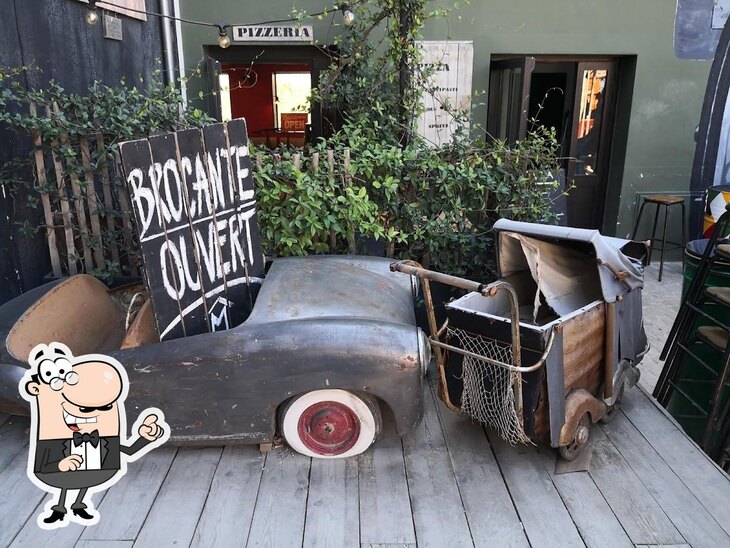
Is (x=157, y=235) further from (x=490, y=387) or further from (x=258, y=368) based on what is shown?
(x=490, y=387)

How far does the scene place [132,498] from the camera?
2668 mm

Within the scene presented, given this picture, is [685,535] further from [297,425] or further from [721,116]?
[721,116]

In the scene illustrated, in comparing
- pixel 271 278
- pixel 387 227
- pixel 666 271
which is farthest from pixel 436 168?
pixel 666 271

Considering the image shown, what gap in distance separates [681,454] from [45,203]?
14.5ft

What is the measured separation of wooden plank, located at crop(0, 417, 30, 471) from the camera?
9.77ft

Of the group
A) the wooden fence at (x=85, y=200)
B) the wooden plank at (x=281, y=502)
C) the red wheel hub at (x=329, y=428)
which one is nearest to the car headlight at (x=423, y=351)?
the red wheel hub at (x=329, y=428)

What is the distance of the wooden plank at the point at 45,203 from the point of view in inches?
156

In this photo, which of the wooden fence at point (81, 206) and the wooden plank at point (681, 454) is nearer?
the wooden plank at point (681, 454)

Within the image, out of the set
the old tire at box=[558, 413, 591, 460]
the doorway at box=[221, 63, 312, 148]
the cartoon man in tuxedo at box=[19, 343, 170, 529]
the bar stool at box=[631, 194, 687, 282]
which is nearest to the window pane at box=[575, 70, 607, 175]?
the bar stool at box=[631, 194, 687, 282]

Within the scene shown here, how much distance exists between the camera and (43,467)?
105 inches

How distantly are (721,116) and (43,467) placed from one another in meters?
8.18

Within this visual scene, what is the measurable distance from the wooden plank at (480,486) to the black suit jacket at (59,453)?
1638mm

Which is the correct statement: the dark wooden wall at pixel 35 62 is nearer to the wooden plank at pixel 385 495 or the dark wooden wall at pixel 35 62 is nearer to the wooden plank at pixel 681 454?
the wooden plank at pixel 385 495

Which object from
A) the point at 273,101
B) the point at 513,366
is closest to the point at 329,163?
the point at 513,366
